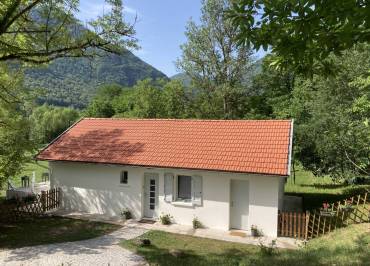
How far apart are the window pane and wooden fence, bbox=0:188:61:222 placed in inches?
284

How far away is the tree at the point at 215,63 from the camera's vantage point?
33094 mm

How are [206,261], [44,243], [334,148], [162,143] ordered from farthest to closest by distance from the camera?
[334,148] < [162,143] < [44,243] < [206,261]

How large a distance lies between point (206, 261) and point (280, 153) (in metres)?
6.49

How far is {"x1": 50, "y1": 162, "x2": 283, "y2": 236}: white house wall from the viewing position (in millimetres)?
15562

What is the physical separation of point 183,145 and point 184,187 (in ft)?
7.41

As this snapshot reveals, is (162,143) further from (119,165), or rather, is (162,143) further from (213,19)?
(213,19)

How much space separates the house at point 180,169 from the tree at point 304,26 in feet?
35.0

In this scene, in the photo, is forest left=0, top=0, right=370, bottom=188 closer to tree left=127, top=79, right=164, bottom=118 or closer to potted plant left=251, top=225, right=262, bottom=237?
tree left=127, top=79, right=164, bottom=118

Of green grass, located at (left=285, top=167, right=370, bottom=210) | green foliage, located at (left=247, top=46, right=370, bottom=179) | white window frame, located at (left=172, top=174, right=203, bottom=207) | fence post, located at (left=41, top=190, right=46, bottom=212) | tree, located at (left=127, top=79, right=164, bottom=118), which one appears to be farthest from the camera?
tree, located at (left=127, top=79, right=164, bottom=118)

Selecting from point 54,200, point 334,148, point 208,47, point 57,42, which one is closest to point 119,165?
point 54,200

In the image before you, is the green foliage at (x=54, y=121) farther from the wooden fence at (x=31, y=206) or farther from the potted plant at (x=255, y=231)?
the potted plant at (x=255, y=231)

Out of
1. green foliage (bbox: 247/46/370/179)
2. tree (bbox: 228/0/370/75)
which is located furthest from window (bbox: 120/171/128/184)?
tree (bbox: 228/0/370/75)

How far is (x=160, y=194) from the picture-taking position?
17484 mm

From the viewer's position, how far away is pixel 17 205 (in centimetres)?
1767
